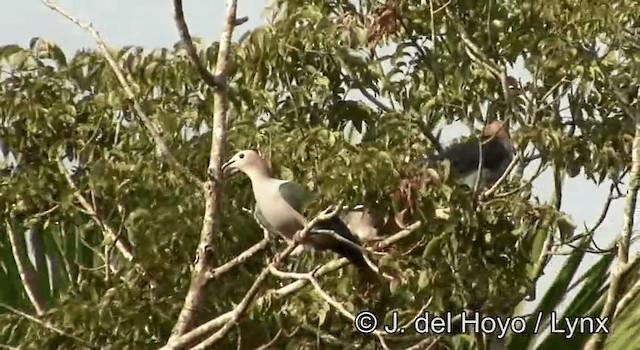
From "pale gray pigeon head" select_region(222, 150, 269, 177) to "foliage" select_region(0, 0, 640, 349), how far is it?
0.32 ft

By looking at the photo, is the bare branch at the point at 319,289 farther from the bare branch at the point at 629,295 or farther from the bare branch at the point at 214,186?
the bare branch at the point at 629,295

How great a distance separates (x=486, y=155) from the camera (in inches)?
197

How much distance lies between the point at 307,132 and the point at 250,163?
0.93 feet

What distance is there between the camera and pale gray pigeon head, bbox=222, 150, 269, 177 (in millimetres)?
4461

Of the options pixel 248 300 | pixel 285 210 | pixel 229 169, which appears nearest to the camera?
pixel 248 300

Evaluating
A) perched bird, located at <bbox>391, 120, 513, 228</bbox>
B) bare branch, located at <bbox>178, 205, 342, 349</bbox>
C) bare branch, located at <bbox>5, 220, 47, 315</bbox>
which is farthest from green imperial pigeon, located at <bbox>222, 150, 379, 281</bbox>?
bare branch, located at <bbox>5, 220, 47, 315</bbox>

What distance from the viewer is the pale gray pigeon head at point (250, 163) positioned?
446 centimetres

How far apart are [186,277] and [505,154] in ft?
5.01

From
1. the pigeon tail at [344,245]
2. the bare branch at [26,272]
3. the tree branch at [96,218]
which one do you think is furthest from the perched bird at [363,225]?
the bare branch at [26,272]

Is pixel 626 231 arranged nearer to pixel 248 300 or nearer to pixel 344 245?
pixel 344 245

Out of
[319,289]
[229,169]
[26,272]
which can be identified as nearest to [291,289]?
[319,289]

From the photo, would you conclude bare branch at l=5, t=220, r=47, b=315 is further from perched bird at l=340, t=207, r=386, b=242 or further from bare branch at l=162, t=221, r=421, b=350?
perched bird at l=340, t=207, r=386, b=242

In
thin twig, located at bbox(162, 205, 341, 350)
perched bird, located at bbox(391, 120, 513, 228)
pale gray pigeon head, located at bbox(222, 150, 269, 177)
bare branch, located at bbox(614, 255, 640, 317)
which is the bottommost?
bare branch, located at bbox(614, 255, 640, 317)

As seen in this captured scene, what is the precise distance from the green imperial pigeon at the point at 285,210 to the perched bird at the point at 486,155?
2.33 feet
